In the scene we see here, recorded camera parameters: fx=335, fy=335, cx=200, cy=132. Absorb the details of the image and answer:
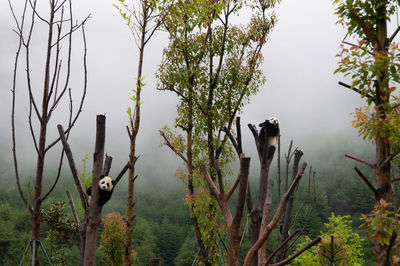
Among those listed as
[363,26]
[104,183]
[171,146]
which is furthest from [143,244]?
[363,26]

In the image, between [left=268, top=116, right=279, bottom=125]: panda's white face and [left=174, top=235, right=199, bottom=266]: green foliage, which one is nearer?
[left=268, top=116, right=279, bottom=125]: panda's white face

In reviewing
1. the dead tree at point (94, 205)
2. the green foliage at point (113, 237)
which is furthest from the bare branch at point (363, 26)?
the green foliage at point (113, 237)

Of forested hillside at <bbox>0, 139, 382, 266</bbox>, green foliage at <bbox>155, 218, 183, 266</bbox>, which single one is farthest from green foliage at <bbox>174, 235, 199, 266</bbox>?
green foliage at <bbox>155, 218, 183, 266</bbox>

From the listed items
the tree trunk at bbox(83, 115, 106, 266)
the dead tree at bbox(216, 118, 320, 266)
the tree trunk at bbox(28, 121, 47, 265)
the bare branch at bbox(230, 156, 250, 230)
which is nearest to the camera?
the bare branch at bbox(230, 156, 250, 230)

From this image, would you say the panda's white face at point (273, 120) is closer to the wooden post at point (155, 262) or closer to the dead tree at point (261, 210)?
the dead tree at point (261, 210)

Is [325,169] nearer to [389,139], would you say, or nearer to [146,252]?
[146,252]

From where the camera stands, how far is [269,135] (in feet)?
9.37

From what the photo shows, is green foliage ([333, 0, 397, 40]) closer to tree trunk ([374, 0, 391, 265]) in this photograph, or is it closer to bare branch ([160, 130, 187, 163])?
tree trunk ([374, 0, 391, 265])

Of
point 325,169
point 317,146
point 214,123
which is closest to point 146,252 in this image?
point 214,123

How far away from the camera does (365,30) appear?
355 cm

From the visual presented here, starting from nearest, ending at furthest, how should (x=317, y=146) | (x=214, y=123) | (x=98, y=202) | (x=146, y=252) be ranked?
1. (x=98, y=202)
2. (x=214, y=123)
3. (x=146, y=252)
4. (x=317, y=146)

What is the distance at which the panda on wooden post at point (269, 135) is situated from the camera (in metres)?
2.77

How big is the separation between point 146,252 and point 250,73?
138ft

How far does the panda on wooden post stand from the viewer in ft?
9.09
